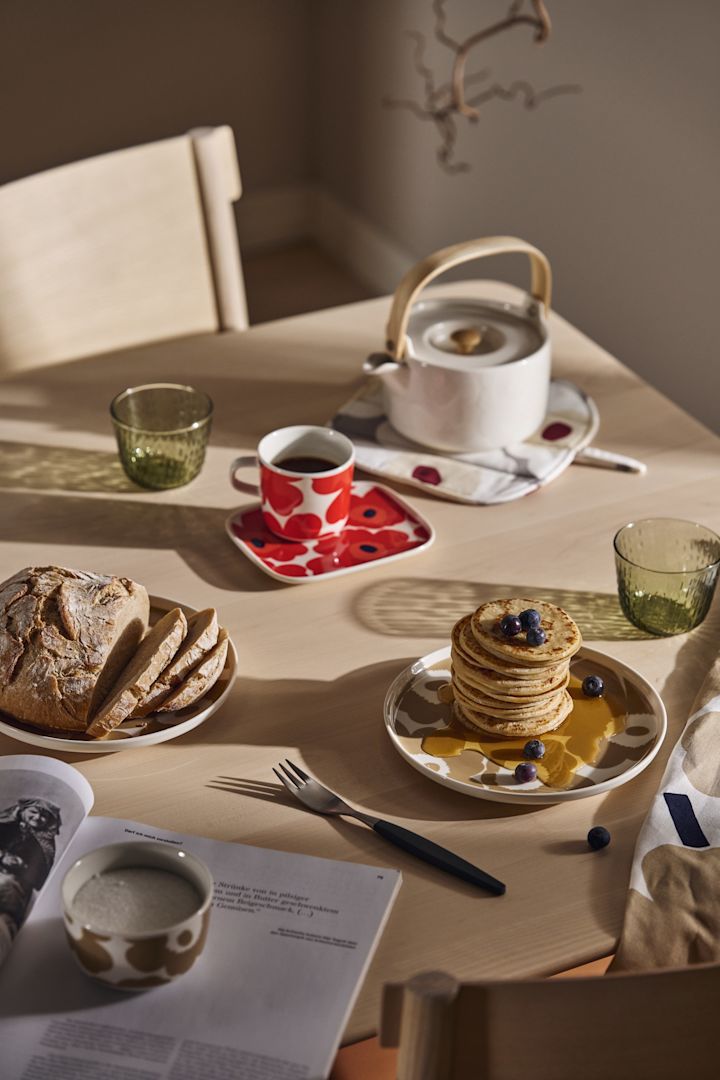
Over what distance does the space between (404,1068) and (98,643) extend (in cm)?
46

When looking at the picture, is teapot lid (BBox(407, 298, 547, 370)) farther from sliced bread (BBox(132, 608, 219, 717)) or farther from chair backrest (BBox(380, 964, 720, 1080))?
chair backrest (BBox(380, 964, 720, 1080))

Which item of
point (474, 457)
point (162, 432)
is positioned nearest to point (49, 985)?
point (162, 432)

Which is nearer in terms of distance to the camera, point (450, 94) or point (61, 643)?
point (61, 643)

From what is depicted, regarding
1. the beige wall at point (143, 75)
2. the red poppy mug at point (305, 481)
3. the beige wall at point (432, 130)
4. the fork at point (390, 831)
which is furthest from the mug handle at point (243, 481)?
the beige wall at point (143, 75)

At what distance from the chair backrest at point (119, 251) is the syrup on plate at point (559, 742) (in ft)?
3.36

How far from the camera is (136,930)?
809mm

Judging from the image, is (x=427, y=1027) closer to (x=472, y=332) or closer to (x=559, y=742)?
(x=559, y=742)

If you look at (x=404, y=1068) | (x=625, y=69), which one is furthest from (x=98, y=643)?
(x=625, y=69)

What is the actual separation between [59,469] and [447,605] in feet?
1.66

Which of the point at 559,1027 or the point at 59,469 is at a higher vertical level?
the point at 559,1027

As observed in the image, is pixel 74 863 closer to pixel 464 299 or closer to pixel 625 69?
pixel 464 299

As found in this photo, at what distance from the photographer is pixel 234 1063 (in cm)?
76

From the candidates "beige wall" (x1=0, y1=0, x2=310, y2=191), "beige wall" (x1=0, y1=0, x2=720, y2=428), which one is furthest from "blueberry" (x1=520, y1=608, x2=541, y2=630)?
"beige wall" (x1=0, y1=0, x2=310, y2=191)

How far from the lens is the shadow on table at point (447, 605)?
116cm
